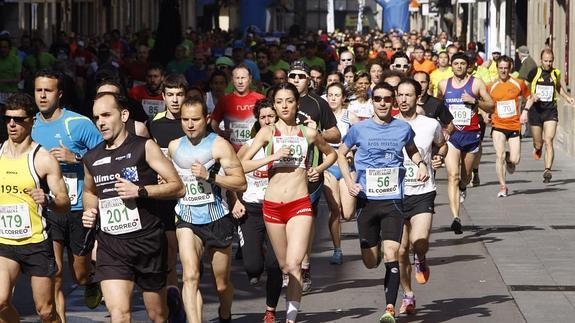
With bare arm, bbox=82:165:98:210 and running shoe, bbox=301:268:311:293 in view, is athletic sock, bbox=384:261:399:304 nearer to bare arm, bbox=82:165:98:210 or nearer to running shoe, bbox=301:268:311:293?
running shoe, bbox=301:268:311:293

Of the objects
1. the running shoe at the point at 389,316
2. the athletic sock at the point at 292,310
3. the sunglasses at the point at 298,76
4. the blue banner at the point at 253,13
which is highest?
the blue banner at the point at 253,13

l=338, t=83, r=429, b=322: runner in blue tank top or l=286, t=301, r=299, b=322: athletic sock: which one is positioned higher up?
l=338, t=83, r=429, b=322: runner in blue tank top

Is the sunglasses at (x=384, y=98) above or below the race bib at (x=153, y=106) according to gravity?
above

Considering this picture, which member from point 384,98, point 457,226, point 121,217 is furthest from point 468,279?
point 121,217

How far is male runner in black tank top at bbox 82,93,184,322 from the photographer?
358 inches

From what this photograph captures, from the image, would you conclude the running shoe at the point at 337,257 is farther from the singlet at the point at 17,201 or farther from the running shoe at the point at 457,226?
the singlet at the point at 17,201

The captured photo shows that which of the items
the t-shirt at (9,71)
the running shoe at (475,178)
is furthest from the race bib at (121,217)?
the t-shirt at (9,71)

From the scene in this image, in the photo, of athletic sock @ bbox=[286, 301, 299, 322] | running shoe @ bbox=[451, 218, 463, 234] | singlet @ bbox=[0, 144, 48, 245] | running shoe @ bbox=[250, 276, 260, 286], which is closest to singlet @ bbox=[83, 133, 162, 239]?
singlet @ bbox=[0, 144, 48, 245]

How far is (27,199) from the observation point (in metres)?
9.13

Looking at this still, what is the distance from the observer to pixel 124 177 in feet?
29.9

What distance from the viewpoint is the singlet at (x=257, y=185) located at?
468 inches

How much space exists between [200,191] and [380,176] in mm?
1612

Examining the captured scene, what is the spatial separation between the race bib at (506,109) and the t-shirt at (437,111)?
5817 mm

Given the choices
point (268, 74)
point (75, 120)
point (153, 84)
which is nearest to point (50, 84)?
point (75, 120)
